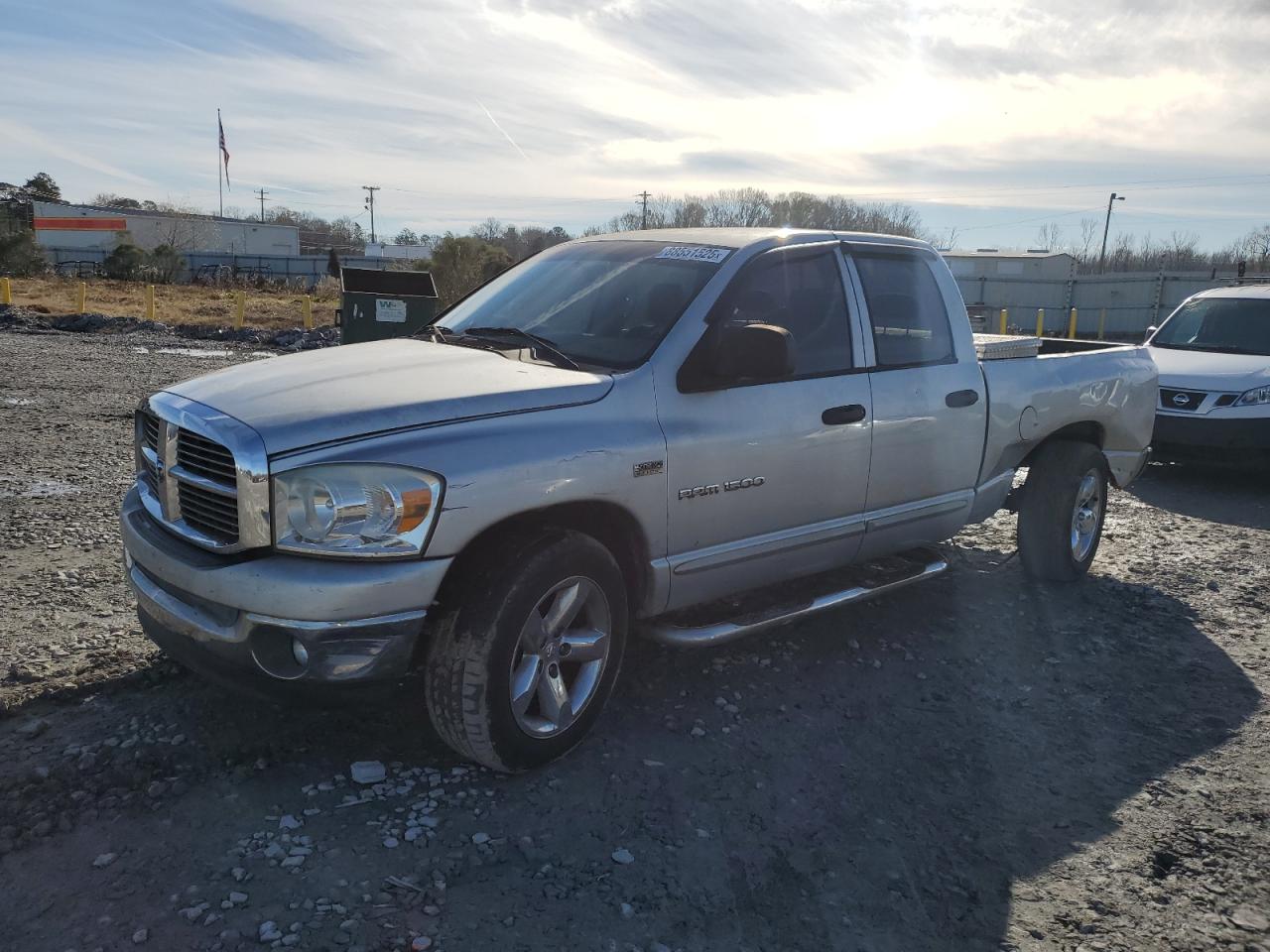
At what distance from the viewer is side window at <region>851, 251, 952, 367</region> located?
192 inches

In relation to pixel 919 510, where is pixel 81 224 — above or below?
above

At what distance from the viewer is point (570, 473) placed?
3.49m

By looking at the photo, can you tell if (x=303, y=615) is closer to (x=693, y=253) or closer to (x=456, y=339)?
(x=456, y=339)

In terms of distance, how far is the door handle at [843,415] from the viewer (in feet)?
14.5

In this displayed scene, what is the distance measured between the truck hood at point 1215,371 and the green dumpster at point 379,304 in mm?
7835

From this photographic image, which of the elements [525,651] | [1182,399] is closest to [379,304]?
[1182,399]

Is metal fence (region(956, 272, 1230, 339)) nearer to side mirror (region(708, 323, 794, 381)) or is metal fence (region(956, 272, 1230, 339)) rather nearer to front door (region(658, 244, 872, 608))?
front door (region(658, 244, 872, 608))

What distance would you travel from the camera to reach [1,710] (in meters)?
3.83

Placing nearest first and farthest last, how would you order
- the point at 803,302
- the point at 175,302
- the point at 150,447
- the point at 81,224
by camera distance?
the point at 150,447
the point at 803,302
the point at 175,302
the point at 81,224

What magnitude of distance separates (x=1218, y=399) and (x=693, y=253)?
662cm

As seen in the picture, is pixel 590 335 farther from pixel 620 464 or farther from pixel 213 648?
pixel 213 648

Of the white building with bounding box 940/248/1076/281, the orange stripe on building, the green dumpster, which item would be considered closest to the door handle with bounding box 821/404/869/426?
the green dumpster

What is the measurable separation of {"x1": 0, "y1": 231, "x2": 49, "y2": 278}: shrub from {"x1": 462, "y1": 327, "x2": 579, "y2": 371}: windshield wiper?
4321 centimetres

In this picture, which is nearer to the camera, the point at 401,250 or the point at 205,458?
the point at 205,458
